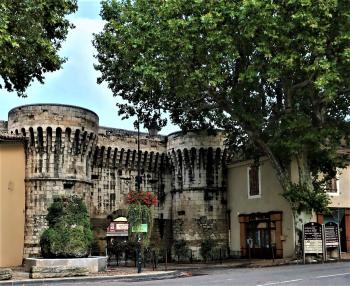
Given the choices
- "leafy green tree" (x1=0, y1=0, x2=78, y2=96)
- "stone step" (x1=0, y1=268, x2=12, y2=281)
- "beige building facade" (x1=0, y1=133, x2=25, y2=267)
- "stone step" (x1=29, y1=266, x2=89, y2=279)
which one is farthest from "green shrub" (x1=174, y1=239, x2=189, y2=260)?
"leafy green tree" (x1=0, y1=0, x2=78, y2=96)

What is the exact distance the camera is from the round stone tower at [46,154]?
114 feet

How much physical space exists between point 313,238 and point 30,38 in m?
18.6

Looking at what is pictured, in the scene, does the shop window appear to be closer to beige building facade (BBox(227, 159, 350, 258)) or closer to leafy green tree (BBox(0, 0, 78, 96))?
beige building facade (BBox(227, 159, 350, 258))

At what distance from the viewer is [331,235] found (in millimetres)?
30719

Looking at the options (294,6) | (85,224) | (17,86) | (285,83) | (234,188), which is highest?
(294,6)

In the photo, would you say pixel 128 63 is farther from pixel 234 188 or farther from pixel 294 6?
pixel 234 188

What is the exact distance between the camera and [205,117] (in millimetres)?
34500

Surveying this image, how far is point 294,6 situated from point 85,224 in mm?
13729

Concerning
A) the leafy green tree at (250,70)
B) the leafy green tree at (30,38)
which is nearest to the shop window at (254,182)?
the leafy green tree at (250,70)

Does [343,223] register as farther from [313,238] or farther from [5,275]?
[5,275]

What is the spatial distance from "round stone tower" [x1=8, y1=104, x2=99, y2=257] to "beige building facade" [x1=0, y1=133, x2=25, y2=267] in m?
0.39

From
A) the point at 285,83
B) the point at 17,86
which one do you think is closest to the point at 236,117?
the point at 285,83

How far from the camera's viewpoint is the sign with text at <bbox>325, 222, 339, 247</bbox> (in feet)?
100

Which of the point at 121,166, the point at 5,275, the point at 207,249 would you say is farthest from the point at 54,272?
the point at 121,166
